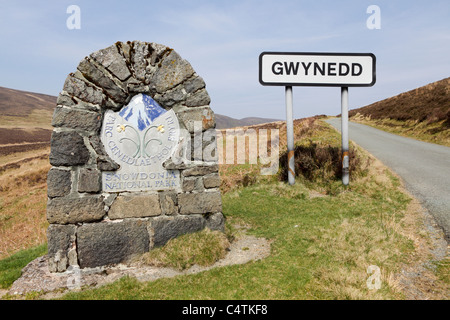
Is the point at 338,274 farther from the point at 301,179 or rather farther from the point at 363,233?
the point at 301,179

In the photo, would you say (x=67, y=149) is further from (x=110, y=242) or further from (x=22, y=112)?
(x=22, y=112)

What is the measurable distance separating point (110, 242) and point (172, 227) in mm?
1011

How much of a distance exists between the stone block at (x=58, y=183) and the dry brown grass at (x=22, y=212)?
17.6 ft

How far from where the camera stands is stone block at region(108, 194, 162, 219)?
16.1ft

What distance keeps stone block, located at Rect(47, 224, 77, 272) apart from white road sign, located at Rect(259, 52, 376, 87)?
20.6 ft

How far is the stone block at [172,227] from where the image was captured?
16.5ft

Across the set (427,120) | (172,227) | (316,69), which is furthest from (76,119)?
(427,120)

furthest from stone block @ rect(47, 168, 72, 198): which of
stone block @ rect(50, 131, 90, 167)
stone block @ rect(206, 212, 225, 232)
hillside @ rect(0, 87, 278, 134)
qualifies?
hillside @ rect(0, 87, 278, 134)

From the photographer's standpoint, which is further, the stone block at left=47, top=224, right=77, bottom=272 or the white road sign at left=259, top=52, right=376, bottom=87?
the white road sign at left=259, top=52, right=376, bottom=87

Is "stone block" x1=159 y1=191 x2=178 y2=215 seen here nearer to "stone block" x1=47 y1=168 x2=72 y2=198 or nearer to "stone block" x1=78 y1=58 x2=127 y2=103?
"stone block" x1=47 y1=168 x2=72 y2=198

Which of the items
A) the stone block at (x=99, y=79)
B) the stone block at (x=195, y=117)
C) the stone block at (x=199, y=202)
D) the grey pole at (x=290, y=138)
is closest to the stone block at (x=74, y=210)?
the stone block at (x=199, y=202)

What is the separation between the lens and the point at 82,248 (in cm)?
477

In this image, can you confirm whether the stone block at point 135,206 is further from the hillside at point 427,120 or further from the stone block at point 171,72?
the hillside at point 427,120

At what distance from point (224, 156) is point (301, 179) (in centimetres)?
573
